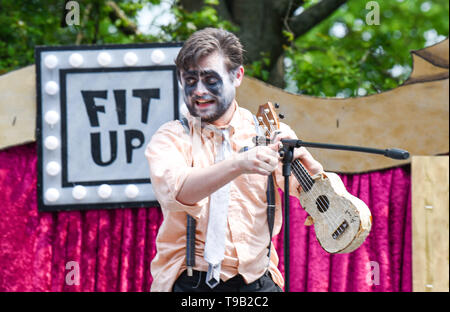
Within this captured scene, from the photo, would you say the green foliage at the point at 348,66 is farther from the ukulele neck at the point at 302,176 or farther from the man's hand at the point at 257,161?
the man's hand at the point at 257,161

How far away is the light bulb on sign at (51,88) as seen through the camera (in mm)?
2801

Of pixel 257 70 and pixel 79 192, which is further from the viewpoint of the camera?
pixel 257 70

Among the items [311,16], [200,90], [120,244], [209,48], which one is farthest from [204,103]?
[311,16]

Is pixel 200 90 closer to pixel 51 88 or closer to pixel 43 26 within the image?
pixel 51 88

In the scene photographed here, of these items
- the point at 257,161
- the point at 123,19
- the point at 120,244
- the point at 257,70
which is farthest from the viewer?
the point at 123,19

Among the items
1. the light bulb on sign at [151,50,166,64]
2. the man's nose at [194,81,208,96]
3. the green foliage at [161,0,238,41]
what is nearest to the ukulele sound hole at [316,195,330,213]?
the man's nose at [194,81,208,96]

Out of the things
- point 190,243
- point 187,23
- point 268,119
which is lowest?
point 190,243

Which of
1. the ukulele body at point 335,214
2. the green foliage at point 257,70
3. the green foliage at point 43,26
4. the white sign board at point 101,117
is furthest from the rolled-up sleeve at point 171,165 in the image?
the green foliage at point 43,26

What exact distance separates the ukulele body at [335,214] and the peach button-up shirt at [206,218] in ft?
0.32

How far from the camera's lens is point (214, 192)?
168 centimetres

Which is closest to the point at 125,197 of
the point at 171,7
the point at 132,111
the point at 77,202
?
the point at 77,202

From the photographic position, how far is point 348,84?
378 cm

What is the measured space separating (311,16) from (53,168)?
2.17 meters

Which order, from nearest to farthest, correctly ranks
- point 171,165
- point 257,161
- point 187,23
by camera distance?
1. point 257,161
2. point 171,165
3. point 187,23
